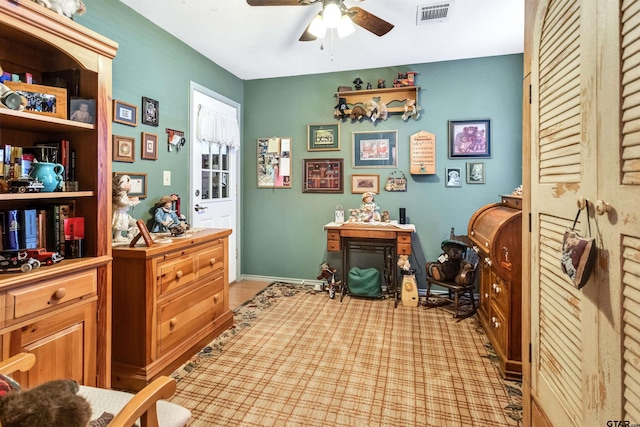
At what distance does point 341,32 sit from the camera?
7.32ft

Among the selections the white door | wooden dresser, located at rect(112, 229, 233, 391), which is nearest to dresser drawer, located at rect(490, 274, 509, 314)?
wooden dresser, located at rect(112, 229, 233, 391)

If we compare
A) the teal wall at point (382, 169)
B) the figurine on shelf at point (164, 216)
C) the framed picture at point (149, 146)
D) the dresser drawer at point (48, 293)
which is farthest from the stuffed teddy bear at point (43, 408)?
the teal wall at point (382, 169)

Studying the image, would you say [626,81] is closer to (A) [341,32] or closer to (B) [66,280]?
(A) [341,32]

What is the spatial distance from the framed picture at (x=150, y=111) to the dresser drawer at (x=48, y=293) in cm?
153

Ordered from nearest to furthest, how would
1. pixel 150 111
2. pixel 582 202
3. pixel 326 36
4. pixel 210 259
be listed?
pixel 582 202, pixel 210 259, pixel 150 111, pixel 326 36

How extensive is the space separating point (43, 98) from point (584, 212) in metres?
2.27

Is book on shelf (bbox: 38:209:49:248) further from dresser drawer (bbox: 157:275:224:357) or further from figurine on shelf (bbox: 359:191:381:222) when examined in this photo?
figurine on shelf (bbox: 359:191:381:222)

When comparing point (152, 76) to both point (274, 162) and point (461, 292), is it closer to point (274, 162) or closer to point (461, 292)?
point (274, 162)

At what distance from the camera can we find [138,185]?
2.57 metres

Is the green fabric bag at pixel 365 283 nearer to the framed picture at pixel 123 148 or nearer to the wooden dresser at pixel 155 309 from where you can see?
the wooden dresser at pixel 155 309

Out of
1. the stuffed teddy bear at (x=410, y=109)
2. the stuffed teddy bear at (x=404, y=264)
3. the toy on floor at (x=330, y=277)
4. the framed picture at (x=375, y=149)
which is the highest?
the stuffed teddy bear at (x=410, y=109)

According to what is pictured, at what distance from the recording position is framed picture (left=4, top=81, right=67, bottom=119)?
4.67 feet

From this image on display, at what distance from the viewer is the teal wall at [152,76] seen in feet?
7.66

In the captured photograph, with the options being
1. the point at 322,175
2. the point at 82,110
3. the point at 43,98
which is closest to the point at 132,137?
the point at 82,110
